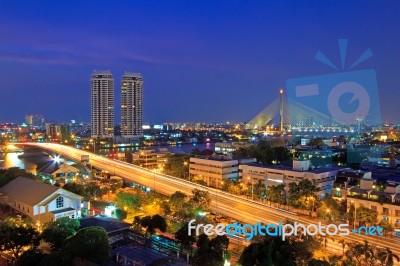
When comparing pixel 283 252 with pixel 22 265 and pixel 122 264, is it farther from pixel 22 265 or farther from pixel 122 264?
pixel 22 265

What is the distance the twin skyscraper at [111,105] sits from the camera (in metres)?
29.9

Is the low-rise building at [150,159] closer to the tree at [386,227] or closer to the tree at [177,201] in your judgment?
the tree at [177,201]

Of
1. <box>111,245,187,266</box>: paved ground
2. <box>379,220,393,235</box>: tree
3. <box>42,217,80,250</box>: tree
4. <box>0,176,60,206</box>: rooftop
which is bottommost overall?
<box>379,220,393,235</box>: tree

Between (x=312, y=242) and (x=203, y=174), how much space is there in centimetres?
558

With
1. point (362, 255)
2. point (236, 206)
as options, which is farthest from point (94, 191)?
point (362, 255)

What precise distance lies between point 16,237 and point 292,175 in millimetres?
4991

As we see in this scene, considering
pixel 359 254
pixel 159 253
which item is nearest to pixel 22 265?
pixel 159 253

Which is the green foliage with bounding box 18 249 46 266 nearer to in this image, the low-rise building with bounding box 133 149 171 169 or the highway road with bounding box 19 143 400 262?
the highway road with bounding box 19 143 400 262

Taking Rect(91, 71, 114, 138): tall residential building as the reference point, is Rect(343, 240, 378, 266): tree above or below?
below

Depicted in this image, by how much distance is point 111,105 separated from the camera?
3047 cm

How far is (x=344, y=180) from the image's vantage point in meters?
6.73

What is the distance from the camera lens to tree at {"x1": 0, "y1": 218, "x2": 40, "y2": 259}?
11.4 ft

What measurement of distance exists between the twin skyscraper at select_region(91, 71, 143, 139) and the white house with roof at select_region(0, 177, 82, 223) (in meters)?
24.1

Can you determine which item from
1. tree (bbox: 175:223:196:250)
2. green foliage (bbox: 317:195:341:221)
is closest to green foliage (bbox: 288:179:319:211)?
green foliage (bbox: 317:195:341:221)
